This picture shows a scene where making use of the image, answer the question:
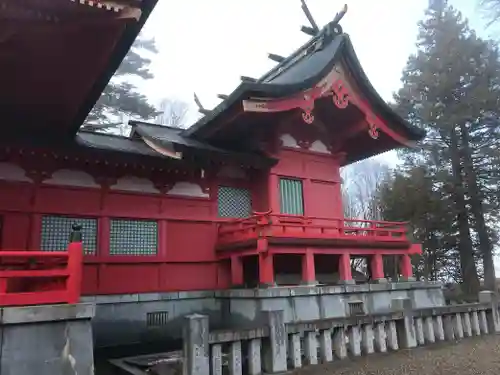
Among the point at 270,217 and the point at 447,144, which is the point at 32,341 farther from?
the point at 447,144

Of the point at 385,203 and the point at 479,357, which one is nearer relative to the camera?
the point at 479,357

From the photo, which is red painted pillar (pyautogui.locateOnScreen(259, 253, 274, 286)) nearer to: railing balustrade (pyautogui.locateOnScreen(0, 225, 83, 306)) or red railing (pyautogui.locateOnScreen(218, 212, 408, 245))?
red railing (pyautogui.locateOnScreen(218, 212, 408, 245))

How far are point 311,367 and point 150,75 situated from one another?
31.5 meters

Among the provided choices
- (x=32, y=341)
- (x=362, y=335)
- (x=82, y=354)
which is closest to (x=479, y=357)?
(x=362, y=335)

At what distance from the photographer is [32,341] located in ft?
19.1

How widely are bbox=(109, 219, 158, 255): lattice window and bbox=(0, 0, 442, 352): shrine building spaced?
4 centimetres

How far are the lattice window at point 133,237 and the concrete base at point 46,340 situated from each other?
203 inches

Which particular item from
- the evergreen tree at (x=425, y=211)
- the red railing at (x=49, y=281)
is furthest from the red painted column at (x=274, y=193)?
the evergreen tree at (x=425, y=211)

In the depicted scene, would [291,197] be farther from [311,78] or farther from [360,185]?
[360,185]

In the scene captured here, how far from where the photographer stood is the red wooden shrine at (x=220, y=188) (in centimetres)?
1042

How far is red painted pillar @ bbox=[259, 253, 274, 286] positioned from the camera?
421 inches

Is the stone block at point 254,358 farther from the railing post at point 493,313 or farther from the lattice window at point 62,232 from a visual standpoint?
the railing post at point 493,313

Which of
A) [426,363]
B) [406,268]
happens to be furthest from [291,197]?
[426,363]

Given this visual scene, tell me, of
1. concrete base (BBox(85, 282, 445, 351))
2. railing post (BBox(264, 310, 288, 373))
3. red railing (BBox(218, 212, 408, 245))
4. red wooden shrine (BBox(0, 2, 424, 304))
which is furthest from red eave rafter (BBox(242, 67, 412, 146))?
railing post (BBox(264, 310, 288, 373))
